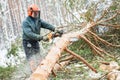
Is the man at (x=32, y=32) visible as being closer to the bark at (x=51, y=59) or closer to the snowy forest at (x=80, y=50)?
the snowy forest at (x=80, y=50)

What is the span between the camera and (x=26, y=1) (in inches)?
695

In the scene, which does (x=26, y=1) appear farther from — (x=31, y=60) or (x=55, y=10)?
(x=31, y=60)

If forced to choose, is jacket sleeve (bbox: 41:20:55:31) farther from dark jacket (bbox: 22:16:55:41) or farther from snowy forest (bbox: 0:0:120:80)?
snowy forest (bbox: 0:0:120:80)

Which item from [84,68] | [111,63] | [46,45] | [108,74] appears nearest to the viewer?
[108,74]

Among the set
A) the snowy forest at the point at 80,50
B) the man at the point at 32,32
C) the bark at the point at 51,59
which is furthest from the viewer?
the man at the point at 32,32

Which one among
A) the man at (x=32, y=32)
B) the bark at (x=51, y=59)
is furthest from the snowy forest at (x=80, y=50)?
the man at (x=32, y=32)

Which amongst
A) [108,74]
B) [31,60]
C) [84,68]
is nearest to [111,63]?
[84,68]

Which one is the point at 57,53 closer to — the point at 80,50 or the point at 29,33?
the point at 29,33

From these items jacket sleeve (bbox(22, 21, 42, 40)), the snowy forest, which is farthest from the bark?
jacket sleeve (bbox(22, 21, 42, 40))

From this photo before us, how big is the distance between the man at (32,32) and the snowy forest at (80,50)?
263mm

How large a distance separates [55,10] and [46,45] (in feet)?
26.8

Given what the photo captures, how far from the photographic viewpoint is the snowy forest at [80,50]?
5.73 meters

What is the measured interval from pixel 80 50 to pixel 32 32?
183cm

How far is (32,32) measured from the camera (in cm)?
664
